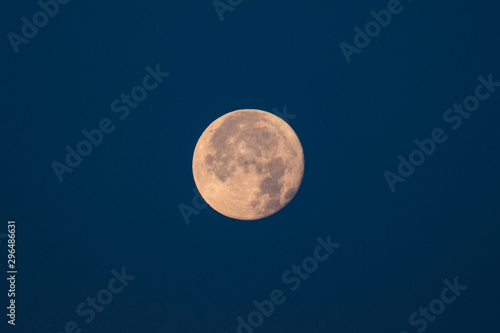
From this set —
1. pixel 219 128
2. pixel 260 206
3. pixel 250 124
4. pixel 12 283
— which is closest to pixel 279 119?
pixel 250 124

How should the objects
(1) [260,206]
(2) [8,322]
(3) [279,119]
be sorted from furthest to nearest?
(2) [8,322], (3) [279,119], (1) [260,206]

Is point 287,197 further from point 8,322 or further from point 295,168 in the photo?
point 8,322

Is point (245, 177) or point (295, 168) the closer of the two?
point (245, 177)

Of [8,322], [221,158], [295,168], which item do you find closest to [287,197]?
[295,168]

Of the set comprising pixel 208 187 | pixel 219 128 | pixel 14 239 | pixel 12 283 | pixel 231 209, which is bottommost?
pixel 231 209

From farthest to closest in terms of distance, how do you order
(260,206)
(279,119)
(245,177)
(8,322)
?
(8,322)
(279,119)
(260,206)
(245,177)

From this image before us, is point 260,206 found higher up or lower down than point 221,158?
lower down

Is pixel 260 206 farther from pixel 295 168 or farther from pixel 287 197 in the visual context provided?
pixel 295 168

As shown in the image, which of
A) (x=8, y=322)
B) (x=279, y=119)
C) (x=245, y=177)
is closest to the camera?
(x=245, y=177)

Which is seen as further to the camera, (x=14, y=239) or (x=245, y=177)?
(x=14, y=239)
